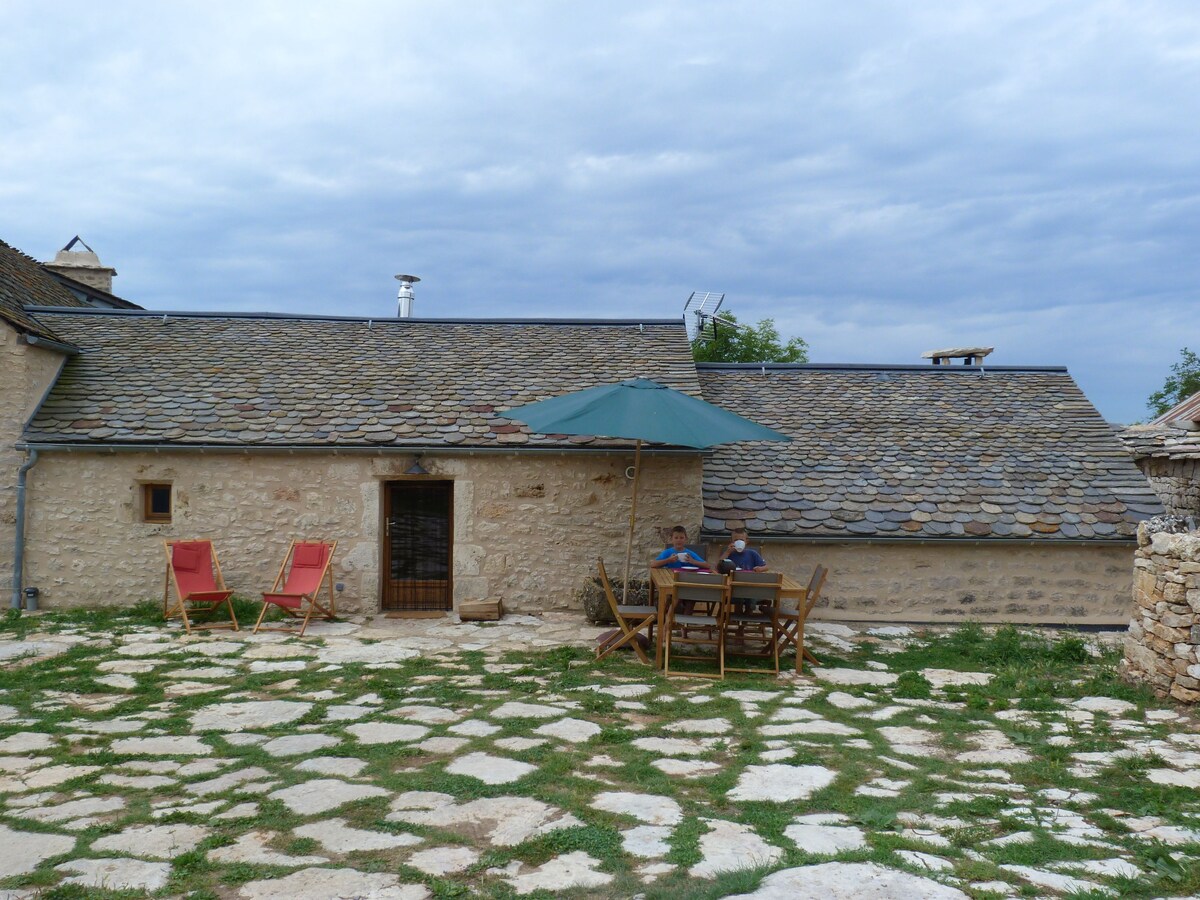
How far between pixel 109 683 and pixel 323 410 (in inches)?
183

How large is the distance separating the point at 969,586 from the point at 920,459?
2049 millimetres

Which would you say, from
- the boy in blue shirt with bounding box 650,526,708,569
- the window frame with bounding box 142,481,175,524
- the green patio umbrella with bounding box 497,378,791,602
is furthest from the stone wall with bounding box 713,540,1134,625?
the window frame with bounding box 142,481,175,524

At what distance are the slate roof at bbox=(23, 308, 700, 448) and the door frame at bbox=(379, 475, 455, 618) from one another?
0.61 meters

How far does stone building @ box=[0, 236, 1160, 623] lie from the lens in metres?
10.3

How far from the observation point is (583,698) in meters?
6.60

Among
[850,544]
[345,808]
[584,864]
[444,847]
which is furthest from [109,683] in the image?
[850,544]

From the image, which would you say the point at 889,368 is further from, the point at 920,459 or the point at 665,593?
the point at 665,593

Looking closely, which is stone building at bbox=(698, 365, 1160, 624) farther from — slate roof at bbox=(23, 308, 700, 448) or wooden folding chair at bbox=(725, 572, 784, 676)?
wooden folding chair at bbox=(725, 572, 784, 676)

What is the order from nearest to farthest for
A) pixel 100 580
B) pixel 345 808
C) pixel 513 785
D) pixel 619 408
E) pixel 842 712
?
pixel 345 808 → pixel 513 785 → pixel 842 712 → pixel 619 408 → pixel 100 580

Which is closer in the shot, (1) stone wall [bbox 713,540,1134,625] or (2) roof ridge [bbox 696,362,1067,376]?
(1) stone wall [bbox 713,540,1134,625]

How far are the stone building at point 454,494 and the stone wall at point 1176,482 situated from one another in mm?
2228

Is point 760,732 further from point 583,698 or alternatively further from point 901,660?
point 901,660

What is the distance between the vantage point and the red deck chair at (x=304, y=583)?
9.24m

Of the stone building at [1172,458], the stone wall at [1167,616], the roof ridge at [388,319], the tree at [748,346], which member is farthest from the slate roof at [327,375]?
the tree at [748,346]
